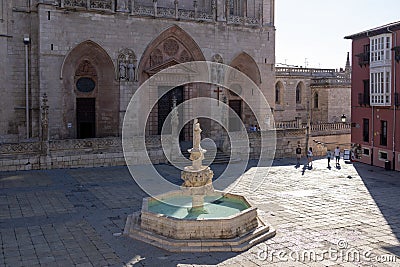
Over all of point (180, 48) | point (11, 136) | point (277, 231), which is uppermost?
point (180, 48)

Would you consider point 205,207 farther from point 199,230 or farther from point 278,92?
point 278,92

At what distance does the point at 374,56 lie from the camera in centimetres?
2648

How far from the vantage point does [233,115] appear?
32.5 metres

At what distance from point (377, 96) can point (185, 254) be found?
19630mm

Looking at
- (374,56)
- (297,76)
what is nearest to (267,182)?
(374,56)

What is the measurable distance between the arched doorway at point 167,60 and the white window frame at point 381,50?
1046 cm

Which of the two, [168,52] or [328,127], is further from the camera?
[328,127]

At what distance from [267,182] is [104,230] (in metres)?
9.57

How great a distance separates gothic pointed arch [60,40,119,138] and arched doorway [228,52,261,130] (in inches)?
347

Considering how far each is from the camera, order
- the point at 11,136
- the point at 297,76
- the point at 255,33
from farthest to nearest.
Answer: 1. the point at 297,76
2. the point at 255,33
3. the point at 11,136

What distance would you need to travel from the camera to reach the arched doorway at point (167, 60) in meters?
28.4

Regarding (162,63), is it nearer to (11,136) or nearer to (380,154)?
(11,136)

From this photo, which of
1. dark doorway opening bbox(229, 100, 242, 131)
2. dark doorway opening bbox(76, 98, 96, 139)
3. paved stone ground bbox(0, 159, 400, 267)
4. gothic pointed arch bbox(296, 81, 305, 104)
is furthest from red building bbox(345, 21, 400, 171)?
dark doorway opening bbox(76, 98, 96, 139)

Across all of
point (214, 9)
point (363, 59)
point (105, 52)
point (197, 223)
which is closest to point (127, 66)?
point (105, 52)
